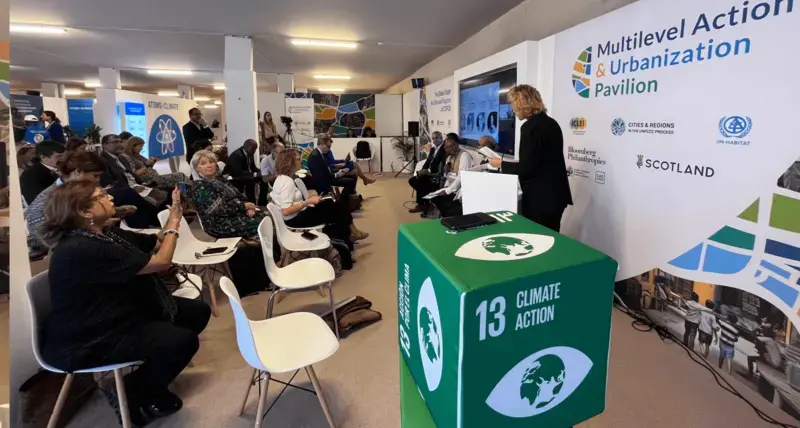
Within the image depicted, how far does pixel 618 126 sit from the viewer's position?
305 cm

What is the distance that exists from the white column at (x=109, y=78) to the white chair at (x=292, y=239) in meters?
10.1

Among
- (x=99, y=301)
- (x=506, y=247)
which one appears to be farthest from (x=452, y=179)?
(x=506, y=247)

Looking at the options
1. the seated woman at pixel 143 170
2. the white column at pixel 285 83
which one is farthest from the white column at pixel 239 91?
the white column at pixel 285 83

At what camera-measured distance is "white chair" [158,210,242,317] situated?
2.99 m

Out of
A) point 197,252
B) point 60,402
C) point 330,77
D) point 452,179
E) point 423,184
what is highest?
point 330,77

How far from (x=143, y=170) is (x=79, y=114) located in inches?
415

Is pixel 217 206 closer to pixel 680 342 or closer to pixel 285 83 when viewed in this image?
pixel 680 342

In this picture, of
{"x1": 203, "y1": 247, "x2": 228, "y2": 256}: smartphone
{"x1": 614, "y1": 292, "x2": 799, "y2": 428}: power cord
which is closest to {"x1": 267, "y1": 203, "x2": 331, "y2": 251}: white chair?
{"x1": 203, "y1": 247, "x2": 228, "y2": 256}: smartphone

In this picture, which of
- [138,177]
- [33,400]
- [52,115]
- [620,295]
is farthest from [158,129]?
[620,295]

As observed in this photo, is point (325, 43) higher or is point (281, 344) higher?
point (325, 43)

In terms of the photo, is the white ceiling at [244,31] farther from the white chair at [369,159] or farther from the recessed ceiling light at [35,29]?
the white chair at [369,159]

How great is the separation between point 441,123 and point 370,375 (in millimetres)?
6250

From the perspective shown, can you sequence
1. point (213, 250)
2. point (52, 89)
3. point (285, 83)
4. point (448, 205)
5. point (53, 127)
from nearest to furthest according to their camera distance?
point (213, 250) → point (448, 205) → point (53, 127) → point (285, 83) → point (52, 89)

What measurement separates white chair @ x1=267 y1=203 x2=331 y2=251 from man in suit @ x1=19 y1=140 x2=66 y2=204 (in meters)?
1.74
